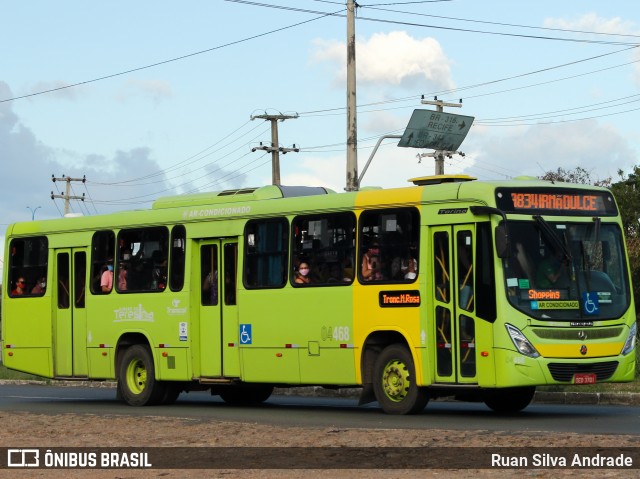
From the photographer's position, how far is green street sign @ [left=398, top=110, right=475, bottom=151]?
2278 inches

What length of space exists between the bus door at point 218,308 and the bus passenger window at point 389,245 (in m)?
2.96

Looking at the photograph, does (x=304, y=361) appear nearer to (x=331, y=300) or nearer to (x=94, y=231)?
(x=331, y=300)

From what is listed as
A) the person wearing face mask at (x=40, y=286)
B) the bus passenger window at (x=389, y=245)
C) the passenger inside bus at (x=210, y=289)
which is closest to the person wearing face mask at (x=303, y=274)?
the bus passenger window at (x=389, y=245)

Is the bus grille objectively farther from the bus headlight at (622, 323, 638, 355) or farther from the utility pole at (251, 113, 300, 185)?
the utility pole at (251, 113, 300, 185)

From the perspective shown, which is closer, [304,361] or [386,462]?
[386,462]

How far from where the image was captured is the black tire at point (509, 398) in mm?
19578

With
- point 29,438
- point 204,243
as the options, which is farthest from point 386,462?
point 204,243

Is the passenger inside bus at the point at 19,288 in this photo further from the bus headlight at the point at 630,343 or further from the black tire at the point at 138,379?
the bus headlight at the point at 630,343

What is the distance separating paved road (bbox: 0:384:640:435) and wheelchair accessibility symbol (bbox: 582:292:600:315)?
1386 mm

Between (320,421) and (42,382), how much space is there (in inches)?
696

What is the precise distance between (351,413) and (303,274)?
2152mm

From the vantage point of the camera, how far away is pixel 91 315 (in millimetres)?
24281

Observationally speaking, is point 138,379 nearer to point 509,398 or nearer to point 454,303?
point 509,398

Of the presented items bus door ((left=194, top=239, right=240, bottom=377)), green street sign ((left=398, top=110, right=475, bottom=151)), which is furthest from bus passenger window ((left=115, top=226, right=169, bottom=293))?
green street sign ((left=398, top=110, right=475, bottom=151))
